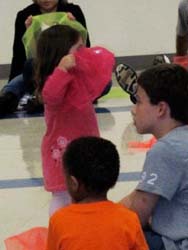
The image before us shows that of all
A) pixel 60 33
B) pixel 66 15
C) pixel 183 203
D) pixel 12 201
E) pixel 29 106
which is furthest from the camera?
pixel 29 106

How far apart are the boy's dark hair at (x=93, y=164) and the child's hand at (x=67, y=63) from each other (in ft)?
2.26

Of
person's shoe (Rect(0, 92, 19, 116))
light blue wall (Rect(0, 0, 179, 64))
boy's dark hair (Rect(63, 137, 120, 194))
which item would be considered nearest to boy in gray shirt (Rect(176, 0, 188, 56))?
person's shoe (Rect(0, 92, 19, 116))

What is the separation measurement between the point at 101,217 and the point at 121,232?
56 mm

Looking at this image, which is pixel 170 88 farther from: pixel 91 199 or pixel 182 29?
pixel 182 29

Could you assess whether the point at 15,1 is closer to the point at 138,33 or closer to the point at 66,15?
the point at 138,33

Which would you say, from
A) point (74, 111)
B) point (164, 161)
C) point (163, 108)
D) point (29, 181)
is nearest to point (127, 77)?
point (29, 181)

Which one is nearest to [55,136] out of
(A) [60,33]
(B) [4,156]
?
(A) [60,33]

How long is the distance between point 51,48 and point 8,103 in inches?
90.9

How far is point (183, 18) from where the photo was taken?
452 cm

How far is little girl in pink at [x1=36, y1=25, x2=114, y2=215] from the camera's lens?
91.0 inches

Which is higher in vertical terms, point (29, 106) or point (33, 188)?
point (33, 188)

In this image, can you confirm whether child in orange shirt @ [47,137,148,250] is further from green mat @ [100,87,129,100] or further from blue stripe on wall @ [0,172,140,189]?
green mat @ [100,87,129,100]

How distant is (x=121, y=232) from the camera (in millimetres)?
1487

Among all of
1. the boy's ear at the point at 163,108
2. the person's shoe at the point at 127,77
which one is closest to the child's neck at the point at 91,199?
the boy's ear at the point at 163,108
